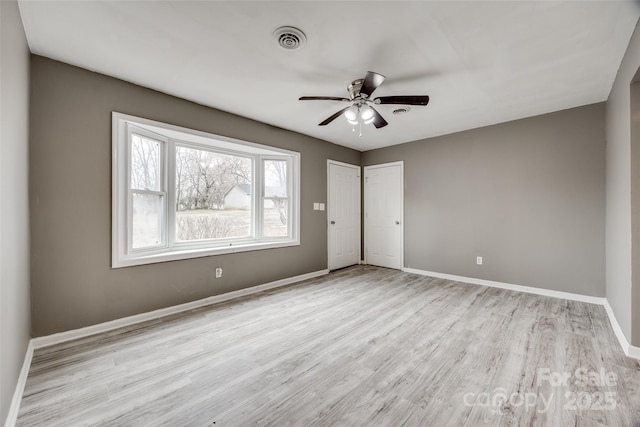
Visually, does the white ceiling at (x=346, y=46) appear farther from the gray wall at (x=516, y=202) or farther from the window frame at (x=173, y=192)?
the gray wall at (x=516, y=202)

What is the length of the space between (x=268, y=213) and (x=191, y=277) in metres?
1.52

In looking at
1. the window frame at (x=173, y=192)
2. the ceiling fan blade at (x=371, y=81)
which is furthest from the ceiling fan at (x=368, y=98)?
the window frame at (x=173, y=192)

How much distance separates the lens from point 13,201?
1683 mm

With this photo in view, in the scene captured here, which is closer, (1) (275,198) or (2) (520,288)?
(2) (520,288)

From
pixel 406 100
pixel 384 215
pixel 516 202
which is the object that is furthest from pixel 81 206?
pixel 516 202

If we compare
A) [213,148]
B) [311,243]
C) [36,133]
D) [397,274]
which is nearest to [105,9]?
[36,133]

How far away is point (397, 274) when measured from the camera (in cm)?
488

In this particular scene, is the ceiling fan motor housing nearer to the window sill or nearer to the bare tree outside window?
the bare tree outside window

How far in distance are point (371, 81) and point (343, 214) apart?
11.1ft

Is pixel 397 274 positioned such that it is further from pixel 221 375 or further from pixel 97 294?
pixel 97 294

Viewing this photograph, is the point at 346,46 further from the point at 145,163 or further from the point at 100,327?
the point at 100,327

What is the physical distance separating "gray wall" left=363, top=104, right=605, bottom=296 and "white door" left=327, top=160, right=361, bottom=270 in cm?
109

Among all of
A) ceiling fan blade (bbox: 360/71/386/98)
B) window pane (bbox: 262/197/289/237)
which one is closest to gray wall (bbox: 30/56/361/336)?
window pane (bbox: 262/197/289/237)

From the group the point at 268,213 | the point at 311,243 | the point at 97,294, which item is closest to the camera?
the point at 97,294
